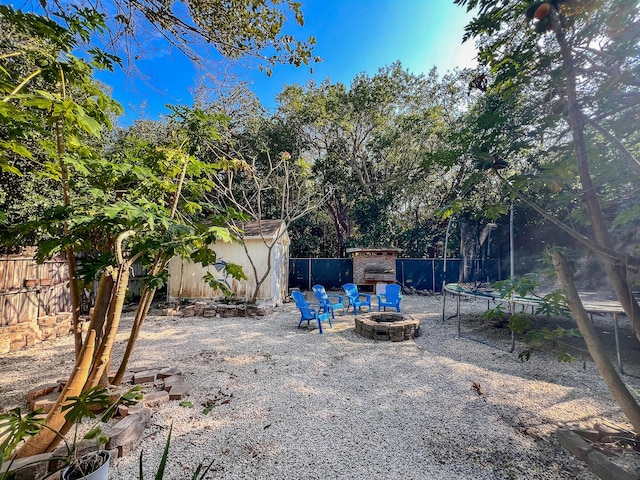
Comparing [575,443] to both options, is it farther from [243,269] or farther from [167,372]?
[243,269]

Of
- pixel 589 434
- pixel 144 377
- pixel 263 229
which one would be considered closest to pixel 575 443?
pixel 589 434

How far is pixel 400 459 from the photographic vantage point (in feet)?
7.77

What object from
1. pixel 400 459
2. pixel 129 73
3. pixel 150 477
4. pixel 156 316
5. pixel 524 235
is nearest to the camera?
pixel 150 477

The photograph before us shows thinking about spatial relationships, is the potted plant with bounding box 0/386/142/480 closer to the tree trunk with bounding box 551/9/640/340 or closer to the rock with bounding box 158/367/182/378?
the rock with bounding box 158/367/182/378

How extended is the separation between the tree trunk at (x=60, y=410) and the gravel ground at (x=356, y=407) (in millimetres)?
523

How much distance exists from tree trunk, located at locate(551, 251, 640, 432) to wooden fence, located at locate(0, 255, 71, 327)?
732 centimetres

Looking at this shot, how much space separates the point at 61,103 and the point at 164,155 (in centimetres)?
135

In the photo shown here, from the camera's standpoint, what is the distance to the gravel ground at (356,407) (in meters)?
2.31

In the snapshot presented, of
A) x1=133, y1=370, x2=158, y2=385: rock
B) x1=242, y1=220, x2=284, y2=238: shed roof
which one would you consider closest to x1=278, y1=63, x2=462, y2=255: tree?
x1=242, y1=220, x2=284, y2=238: shed roof

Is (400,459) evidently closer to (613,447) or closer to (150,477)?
(613,447)

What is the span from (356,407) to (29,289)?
6664 millimetres

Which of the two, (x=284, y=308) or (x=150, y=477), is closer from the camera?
(x=150, y=477)

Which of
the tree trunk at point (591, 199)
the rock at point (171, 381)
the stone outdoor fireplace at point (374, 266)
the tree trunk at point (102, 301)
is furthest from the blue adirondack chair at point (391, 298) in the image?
the tree trunk at point (102, 301)

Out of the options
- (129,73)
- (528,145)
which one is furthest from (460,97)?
(129,73)
